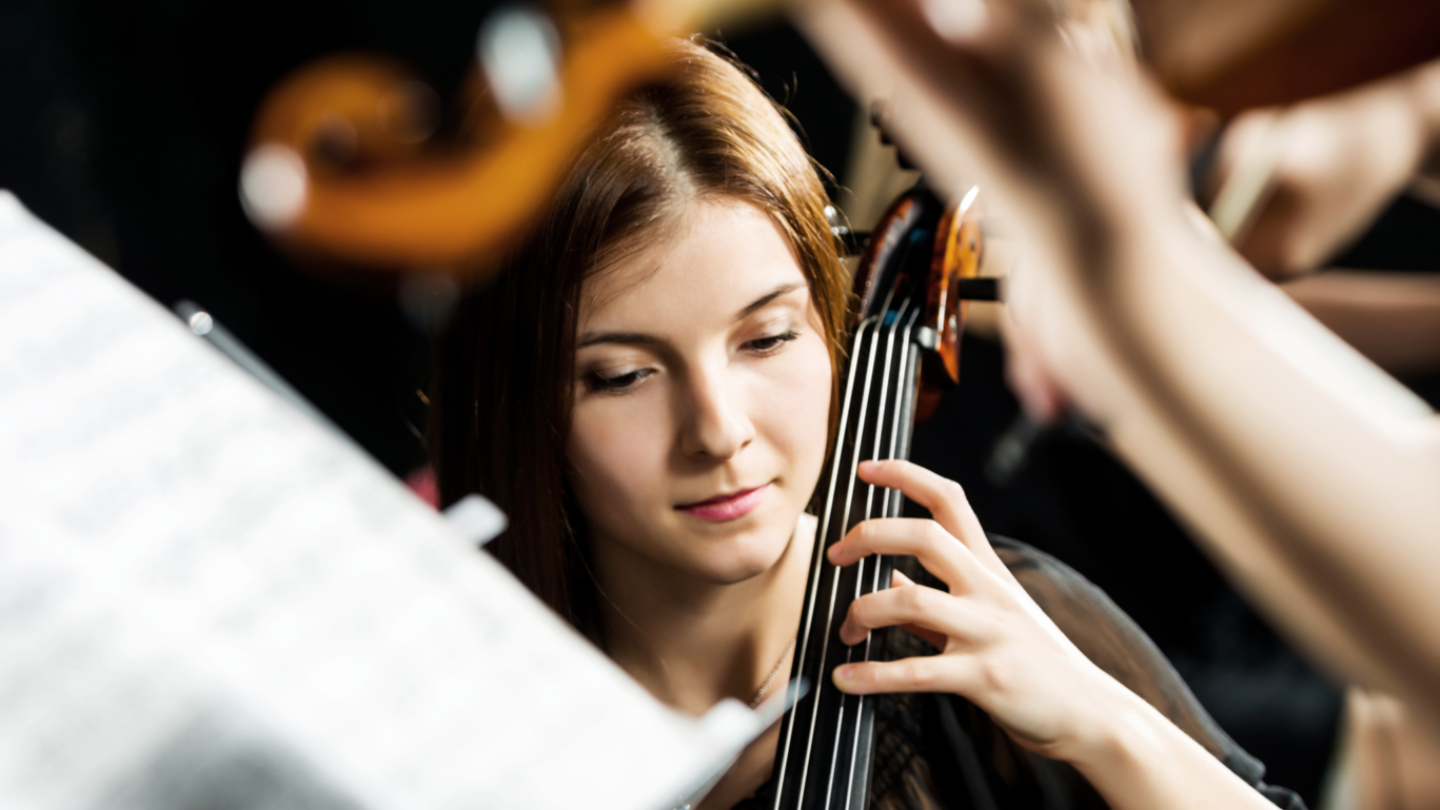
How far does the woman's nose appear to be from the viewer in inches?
18.3

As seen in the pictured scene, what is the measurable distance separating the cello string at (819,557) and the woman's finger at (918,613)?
0.03m

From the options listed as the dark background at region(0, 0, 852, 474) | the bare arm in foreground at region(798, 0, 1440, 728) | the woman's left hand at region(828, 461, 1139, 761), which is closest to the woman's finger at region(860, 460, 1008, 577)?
the woman's left hand at region(828, 461, 1139, 761)

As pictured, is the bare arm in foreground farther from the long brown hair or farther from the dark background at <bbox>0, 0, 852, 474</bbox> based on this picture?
the dark background at <bbox>0, 0, 852, 474</bbox>

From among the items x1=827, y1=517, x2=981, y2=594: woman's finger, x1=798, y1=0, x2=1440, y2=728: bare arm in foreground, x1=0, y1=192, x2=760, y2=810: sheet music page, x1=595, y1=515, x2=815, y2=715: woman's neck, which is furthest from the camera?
x1=595, y1=515, x2=815, y2=715: woman's neck

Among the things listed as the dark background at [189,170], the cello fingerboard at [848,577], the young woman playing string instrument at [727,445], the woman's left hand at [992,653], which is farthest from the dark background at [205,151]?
the woman's left hand at [992,653]

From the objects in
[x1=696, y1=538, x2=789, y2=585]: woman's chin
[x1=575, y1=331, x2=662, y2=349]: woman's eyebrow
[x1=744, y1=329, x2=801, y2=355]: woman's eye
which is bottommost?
[x1=696, y1=538, x2=789, y2=585]: woman's chin

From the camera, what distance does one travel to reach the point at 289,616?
355mm

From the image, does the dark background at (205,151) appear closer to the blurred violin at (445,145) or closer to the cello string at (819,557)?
the blurred violin at (445,145)

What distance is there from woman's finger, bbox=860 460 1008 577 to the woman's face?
0.15ft

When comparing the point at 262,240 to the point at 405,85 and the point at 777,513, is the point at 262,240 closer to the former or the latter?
the point at 405,85

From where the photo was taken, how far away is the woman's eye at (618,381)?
484 mm

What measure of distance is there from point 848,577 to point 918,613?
2.2 inches

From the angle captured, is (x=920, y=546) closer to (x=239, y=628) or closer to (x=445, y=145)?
(x=239, y=628)

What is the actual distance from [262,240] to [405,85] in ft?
0.81
